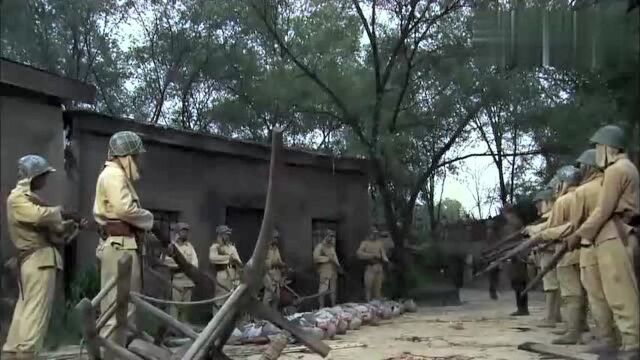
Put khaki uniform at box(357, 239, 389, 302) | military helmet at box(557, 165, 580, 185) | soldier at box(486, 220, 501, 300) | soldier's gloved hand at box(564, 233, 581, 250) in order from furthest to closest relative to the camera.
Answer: soldier at box(486, 220, 501, 300), khaki uniform at box(357, 239, 389, 302), military helmet at box(557, 165, 580, 185), soldier's gloved hand at box(564, 233, 581, 250)

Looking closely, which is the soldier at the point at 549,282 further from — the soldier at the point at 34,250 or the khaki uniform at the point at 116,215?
the soldier at the point at 34,250

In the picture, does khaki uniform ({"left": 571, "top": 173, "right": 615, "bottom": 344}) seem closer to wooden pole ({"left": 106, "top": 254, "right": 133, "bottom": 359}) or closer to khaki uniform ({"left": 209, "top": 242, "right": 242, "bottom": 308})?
wooden pole ({"left": 106, "top": 254, "right": 133, "bottom": 359})

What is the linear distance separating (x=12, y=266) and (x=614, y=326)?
5899 millimetres

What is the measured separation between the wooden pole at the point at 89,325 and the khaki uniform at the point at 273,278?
635cm

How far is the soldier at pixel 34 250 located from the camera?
616 cm

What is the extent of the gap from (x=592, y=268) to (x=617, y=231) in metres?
0.60

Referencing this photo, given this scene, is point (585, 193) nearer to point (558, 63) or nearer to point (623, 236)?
point (623, 236)

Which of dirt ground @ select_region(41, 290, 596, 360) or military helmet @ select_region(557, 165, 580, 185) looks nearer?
dirt ground @ select_region(41, 290, 596, 360)

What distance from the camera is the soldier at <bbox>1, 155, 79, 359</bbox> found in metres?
6.16

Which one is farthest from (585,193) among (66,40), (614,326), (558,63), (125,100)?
(125,100)

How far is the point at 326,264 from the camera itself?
48.0 ft

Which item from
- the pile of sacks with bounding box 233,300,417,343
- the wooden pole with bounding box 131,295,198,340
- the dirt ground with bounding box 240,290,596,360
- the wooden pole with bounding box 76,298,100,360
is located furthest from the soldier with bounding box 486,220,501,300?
the wooden pole with bounding box 76,298,100,360

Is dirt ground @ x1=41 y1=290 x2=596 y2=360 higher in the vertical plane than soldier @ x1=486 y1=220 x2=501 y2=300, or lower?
lower

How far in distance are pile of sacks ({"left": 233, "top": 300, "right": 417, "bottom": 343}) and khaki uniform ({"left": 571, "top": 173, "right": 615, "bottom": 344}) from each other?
2622 millimetres
